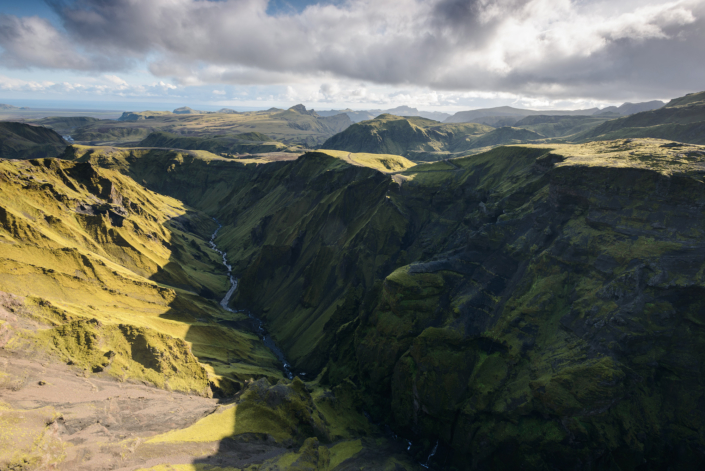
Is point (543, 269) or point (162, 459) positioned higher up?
point (543, 269)

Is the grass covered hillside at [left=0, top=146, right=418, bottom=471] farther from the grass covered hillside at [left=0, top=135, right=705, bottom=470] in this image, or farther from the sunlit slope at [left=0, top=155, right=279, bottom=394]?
the grass covered hillside at [left=0, top=135, right=705, bottom=470]

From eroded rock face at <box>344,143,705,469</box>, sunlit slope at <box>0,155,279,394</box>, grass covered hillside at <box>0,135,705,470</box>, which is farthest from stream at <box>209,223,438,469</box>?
eroded rock face at <box>344,143,705,469</box>

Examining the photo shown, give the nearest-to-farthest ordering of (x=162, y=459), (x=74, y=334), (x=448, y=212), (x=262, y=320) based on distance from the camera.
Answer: (x=162, y=459) → (x=74, y=334) → (x=448, y=212) → (x=262, y=320)

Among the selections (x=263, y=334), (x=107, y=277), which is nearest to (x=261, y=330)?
(x=263, y=334)

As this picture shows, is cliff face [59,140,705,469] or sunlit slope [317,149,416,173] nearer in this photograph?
cliff face [59,140,705,469]

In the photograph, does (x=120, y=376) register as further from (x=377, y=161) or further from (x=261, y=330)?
(x=377, y=161)

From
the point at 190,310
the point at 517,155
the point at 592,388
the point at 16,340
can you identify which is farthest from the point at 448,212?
the point at 16,340

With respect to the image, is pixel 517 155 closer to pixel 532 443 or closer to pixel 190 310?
A: pixel 532 443
